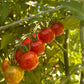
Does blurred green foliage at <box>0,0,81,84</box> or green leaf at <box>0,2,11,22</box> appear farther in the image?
blurred green foliage at <box>0,0,81,84</box>

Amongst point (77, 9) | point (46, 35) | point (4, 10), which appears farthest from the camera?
point (46, 35)

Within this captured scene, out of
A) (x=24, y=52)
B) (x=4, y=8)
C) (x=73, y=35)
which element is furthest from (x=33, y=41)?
(x=73, y=35)

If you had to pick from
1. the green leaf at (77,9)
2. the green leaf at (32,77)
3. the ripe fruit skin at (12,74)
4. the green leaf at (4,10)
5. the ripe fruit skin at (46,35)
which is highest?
the green leaf at (77,9)

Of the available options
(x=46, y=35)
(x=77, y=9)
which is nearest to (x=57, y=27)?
(x=46, y=35)

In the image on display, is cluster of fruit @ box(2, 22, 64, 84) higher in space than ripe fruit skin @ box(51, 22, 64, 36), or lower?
lower

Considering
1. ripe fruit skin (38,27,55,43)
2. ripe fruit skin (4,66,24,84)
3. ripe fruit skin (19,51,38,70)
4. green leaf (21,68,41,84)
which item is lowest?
green leaf (21,68,41,84)

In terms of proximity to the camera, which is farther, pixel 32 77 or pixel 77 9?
pixel 32 77

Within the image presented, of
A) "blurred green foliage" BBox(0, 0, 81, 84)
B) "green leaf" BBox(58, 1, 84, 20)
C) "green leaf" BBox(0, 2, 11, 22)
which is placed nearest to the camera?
"green leaf" BBox(58, 1, 84, 20)

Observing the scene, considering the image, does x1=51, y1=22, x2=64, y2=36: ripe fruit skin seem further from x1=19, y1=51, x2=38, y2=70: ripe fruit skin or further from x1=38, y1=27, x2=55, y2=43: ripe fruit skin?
x1=19, y1=51, x2=38, y2=70: ripe fruit skin

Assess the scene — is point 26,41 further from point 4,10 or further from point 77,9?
point 77,9

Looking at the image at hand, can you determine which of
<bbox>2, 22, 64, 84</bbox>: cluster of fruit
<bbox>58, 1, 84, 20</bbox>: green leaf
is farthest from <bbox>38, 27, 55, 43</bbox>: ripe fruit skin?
<bbox>58, 1, 84, 20</bbox>: green leaf

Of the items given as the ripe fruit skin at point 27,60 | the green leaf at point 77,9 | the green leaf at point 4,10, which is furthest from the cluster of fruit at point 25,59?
the green leaf at point 77,9

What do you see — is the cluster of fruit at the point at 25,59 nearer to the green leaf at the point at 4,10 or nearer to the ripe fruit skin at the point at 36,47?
the ripe fruit skin at the point at 36,47

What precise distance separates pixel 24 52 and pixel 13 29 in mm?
233
